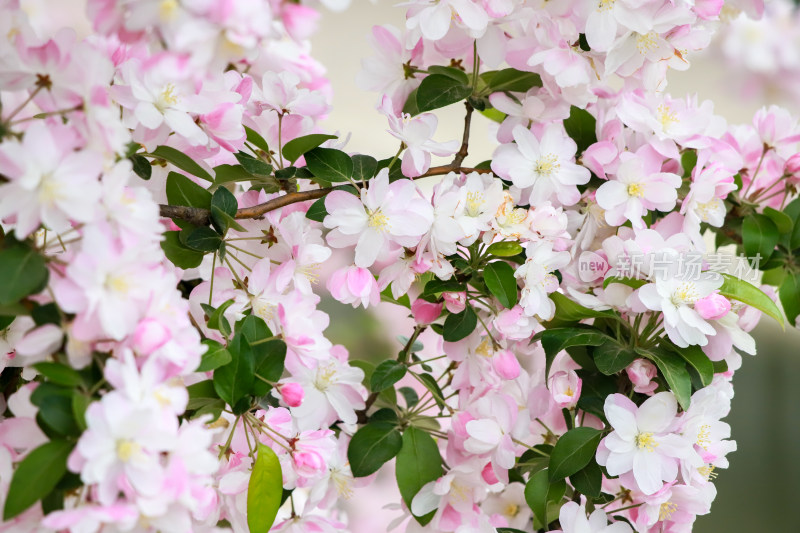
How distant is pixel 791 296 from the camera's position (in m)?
0.90

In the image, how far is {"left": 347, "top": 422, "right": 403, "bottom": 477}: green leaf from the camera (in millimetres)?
800

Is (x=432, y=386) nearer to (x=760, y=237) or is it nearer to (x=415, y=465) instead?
(x=415, y=465)

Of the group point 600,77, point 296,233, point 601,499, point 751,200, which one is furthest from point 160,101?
point 751,200

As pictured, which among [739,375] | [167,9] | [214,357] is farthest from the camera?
[739,375]

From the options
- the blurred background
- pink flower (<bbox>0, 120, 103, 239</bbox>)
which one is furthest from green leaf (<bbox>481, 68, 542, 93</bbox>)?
the blurred background

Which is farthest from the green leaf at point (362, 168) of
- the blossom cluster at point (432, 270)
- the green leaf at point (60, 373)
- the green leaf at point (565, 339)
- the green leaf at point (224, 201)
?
the green leaf at point (60, 373)

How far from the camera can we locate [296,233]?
0.74 m

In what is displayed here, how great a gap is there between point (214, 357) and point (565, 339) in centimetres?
30

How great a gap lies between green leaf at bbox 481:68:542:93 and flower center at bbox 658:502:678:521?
0.41 meters

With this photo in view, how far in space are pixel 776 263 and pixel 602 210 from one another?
0.80 ft

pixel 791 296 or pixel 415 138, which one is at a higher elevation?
pixel 415 138

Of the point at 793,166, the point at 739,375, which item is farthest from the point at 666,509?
the point at 739,375

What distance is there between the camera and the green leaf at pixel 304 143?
2.48 feet

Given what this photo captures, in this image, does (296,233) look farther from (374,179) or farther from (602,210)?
(602,210)
